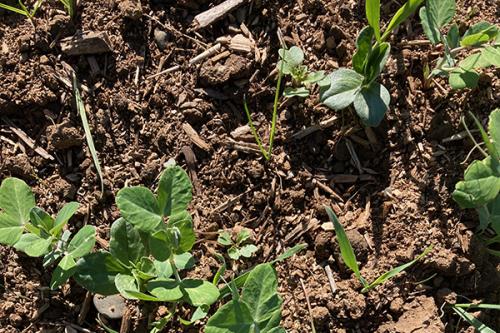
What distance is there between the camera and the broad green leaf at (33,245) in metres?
1.90

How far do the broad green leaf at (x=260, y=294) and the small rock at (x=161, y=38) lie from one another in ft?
2.74

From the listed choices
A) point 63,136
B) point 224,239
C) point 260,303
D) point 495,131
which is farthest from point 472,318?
point 63,136

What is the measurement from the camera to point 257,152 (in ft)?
7.00

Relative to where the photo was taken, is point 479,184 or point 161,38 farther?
point 161,38

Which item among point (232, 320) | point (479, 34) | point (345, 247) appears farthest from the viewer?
point (479, 34)

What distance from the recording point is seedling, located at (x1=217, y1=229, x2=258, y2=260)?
6.69ft

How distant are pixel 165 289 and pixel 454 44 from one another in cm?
117

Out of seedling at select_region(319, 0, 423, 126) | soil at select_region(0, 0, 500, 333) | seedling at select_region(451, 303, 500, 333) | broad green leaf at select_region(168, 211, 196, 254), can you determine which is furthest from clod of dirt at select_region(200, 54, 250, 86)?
seedling at select_region(451, 303, 500, 333)

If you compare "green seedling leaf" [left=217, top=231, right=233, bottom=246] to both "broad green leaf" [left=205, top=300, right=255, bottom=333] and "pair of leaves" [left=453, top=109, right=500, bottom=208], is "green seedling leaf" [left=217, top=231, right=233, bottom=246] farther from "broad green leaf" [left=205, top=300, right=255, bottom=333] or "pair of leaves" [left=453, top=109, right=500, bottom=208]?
"pair of leaves" [left=453, top=109, right=500, bottom=208]

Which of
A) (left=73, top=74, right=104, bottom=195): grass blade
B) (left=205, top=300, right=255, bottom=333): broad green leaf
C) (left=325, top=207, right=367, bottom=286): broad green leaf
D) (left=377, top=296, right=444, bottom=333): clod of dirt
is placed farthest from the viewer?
(left=73, top=74, right=104, bottom=195): grass blade

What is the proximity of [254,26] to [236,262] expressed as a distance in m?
0.78

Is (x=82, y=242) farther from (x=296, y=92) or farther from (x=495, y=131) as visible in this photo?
(x=495, y=131)

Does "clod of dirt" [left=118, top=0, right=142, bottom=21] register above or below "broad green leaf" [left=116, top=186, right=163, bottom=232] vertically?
above

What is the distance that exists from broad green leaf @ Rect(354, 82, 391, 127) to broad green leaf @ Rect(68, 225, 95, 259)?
895 millimetres
